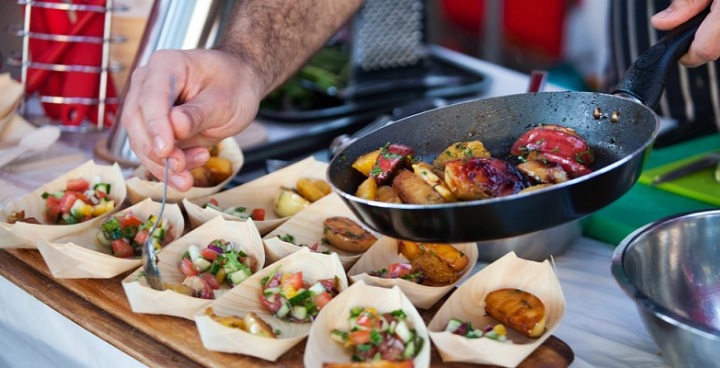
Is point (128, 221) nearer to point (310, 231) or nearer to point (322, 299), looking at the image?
point (310, 231)

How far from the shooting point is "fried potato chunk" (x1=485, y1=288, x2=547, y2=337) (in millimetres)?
1409

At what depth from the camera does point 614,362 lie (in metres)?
1.55

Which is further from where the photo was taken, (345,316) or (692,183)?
(692,183)

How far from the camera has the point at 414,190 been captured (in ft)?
4.54

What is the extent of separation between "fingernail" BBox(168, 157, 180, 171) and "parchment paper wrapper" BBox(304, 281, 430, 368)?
0.44 m

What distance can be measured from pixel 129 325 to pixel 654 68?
1.05 m

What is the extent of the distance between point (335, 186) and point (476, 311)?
347mm

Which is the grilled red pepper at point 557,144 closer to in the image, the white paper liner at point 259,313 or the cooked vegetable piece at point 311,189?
the white paper liner at point 259,313

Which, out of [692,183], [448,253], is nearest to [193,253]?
[448,253]

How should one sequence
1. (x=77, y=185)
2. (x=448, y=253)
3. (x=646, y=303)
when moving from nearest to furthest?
(x=646, y=303), (x=448, y=253), (x=77, y=185)

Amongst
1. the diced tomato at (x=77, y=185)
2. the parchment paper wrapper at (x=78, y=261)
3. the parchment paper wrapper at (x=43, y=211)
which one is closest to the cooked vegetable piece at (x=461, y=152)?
the parchment paper wrapper at (x=78, y=261)

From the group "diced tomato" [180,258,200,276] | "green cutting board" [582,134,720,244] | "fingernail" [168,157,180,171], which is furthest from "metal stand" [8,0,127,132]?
"green cutting board" [582,134,720,244]

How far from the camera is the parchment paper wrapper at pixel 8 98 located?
7.89ft

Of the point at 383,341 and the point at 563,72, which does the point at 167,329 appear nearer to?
the point at 383,341
